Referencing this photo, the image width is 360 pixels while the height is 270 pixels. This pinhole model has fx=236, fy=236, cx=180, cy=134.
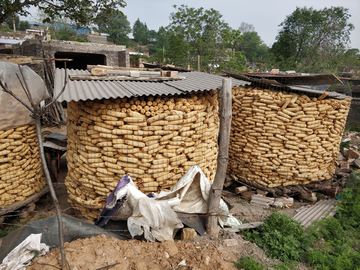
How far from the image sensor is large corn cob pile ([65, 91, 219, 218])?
4184mm

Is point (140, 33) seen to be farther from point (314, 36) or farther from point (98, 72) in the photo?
point (98, 72)

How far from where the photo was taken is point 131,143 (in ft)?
13.8

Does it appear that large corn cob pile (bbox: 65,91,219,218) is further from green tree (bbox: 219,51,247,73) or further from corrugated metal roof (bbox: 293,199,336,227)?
green tree (bbox: 219,51,247,73)

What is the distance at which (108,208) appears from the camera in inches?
154

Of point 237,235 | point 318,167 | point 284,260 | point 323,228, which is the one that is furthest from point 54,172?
point 318,167

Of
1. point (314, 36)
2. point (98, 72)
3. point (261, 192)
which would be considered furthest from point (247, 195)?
point (314, 36)

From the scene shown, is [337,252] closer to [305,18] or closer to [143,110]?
[143,110]

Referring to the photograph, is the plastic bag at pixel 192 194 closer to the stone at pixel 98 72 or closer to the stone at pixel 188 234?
the stone at pixel 188 234

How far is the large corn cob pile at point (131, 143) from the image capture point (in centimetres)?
418

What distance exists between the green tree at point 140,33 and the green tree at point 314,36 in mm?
45972

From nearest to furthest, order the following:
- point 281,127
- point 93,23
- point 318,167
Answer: point 281,127, point 318,167, point 93,23

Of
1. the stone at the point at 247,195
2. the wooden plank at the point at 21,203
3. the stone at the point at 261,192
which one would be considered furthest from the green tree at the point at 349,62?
the wooden plank at the point at 21,203

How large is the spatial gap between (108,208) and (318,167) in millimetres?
6615

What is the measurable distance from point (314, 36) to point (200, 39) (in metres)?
13.2
